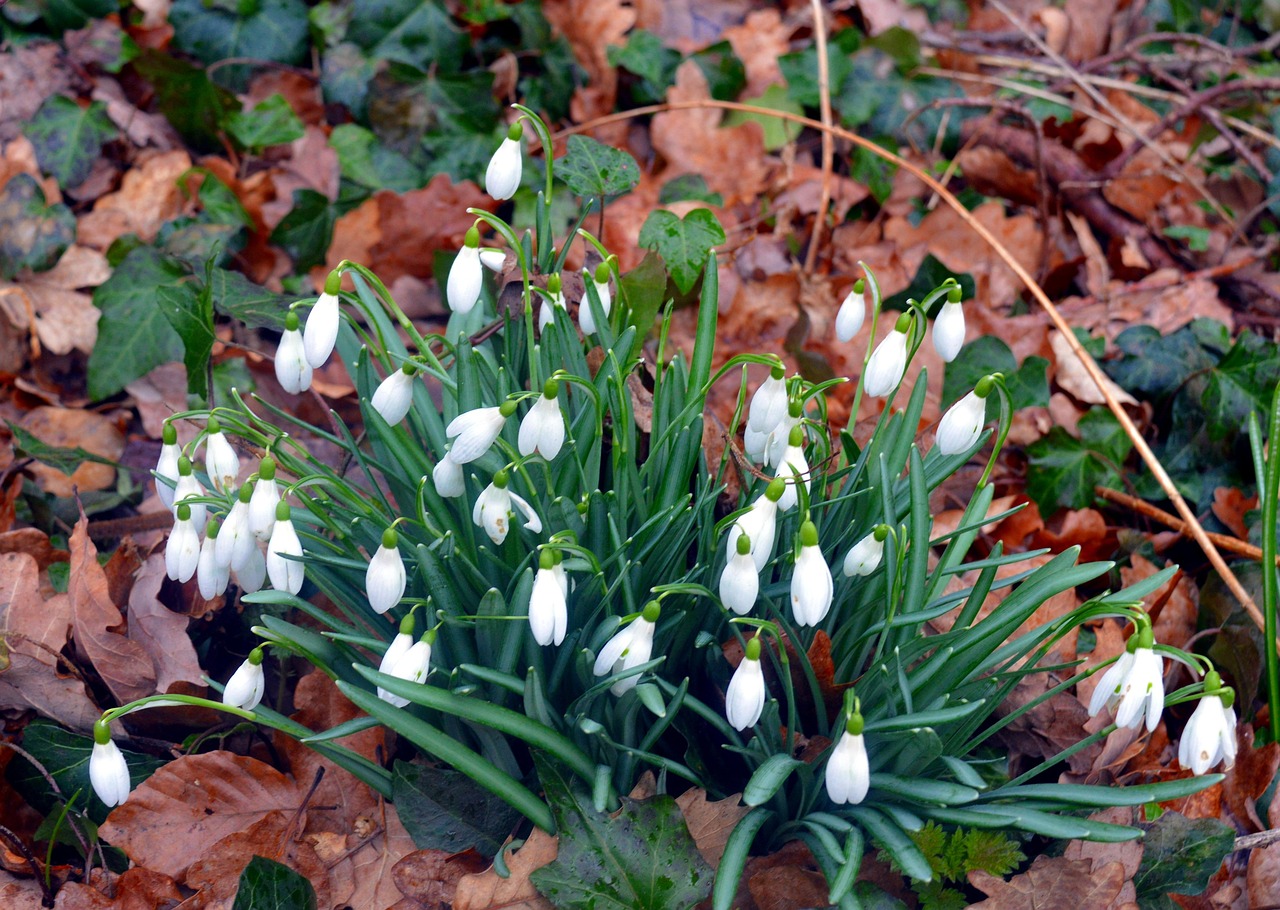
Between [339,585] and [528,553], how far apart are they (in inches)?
12.7

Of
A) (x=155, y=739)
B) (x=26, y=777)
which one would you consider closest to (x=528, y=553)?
(x=155, y=739)

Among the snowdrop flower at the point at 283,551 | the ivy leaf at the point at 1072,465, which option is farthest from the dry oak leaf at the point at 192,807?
the ivy leaf at the point at 1072,465

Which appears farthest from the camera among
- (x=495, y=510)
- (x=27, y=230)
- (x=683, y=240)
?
(x=27, y=230)

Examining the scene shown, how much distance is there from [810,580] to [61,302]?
7.62ft

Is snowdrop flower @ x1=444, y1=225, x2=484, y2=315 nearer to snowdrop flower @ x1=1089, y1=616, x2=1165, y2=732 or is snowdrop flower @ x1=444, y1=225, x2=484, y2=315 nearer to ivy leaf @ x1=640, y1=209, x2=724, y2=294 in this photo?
ivy leaf @ x1=640, y1=209, x2=724, y2=294

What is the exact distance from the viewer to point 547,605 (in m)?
1.38

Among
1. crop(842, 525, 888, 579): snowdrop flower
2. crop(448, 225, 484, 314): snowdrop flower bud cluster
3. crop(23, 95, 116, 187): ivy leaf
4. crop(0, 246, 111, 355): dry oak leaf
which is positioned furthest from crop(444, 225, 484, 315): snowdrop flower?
crop(23, 95, 116, 187): ivy leaf

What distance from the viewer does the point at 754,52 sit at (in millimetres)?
3693

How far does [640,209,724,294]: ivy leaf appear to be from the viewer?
7.71ft

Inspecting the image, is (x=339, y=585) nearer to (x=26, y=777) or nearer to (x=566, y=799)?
(x=566, y=799)

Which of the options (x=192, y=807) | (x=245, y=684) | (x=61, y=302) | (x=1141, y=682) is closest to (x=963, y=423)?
(x=1141, y=682)

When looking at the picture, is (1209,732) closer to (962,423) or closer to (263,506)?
(962,423)

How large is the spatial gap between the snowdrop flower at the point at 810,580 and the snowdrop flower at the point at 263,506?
726 millimetres

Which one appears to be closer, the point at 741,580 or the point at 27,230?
the point at 741,580
